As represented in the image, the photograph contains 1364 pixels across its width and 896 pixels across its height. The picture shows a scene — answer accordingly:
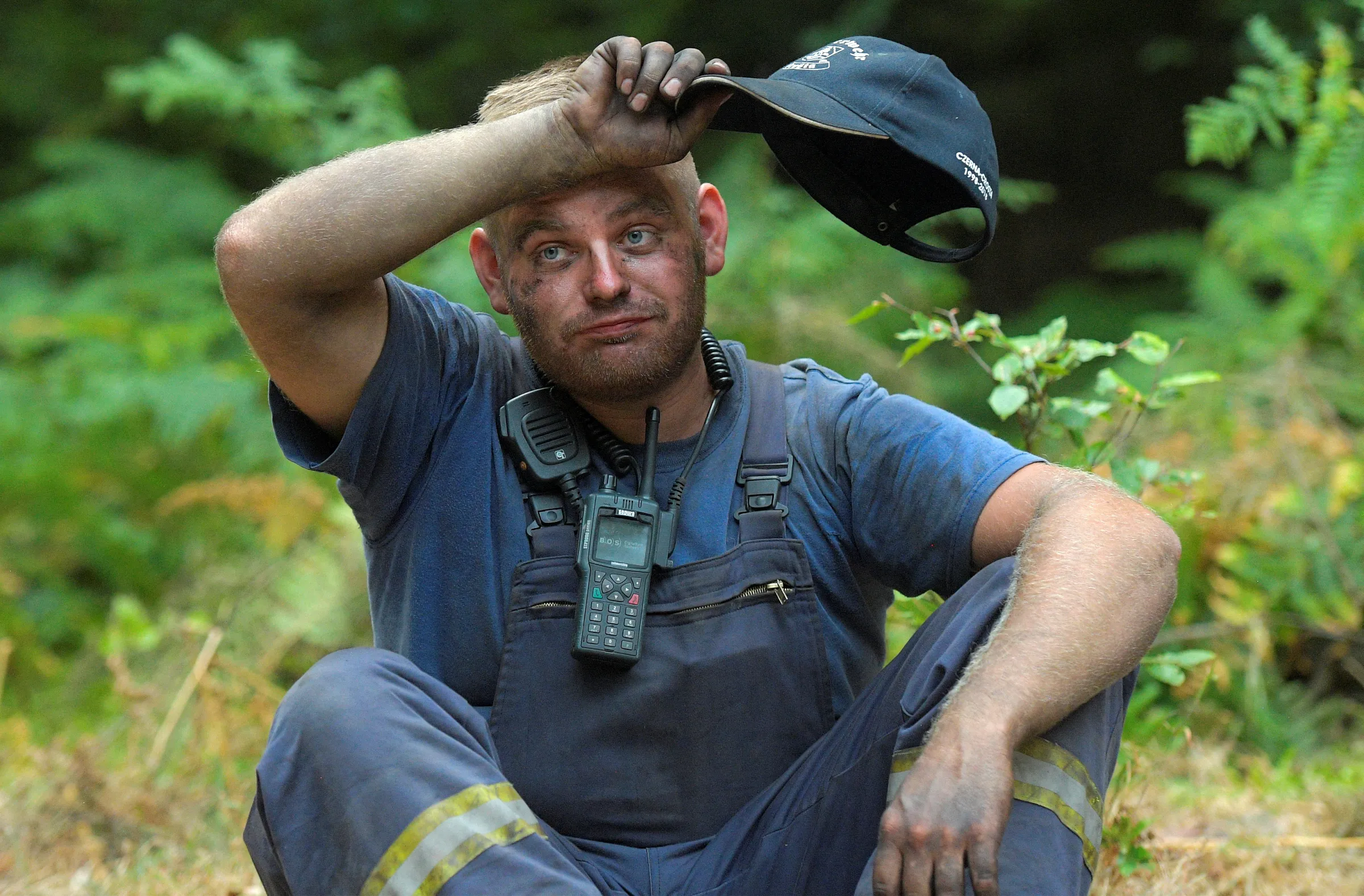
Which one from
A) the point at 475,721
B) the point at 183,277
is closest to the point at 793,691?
the point at 475,721

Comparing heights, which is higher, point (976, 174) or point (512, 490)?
point (976, 174)

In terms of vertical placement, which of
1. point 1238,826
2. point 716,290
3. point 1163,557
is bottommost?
point 1238,826

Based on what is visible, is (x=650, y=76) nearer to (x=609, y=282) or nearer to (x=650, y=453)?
(x=609, y=282)

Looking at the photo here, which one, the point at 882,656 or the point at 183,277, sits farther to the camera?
the point at 183,277

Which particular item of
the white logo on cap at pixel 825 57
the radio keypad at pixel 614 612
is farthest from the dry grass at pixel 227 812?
the white logo on cap at pixel 825 57

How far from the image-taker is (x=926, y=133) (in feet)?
7.41

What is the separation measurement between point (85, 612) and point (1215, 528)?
15.2 feet

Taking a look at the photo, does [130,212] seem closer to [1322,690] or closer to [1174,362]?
[1174,362]

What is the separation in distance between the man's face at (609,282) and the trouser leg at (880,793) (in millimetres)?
700

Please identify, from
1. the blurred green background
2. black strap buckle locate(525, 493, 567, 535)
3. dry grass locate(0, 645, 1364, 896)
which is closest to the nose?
black strap buckle locate(525, 493, 567, 535)

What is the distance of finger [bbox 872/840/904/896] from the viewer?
1761 millimetres

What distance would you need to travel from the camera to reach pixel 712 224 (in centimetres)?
261

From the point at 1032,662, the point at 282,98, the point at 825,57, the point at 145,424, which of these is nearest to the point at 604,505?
the point at 1032,662

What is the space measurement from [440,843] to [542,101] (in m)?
1.31
